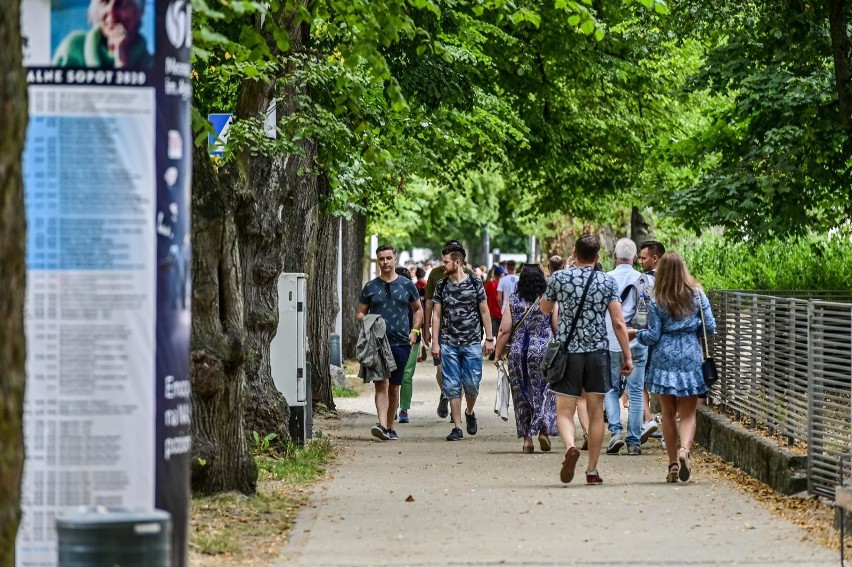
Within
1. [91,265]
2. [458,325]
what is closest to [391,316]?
[458,325]

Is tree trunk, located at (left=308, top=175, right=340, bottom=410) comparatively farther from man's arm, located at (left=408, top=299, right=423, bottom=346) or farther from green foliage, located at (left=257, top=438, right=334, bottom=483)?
green foliage, located at (left=257, top=438, right=334, bottom=483)

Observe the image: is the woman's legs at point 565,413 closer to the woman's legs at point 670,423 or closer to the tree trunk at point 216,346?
the woman's legs at point 670,423

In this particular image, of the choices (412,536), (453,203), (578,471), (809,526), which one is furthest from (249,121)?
(453,203)

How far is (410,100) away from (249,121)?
7.75m

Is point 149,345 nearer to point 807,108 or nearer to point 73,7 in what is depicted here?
point 73,7

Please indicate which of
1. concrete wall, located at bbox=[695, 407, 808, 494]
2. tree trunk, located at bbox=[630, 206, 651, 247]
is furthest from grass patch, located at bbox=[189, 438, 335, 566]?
tree trunk, located at bbox=[630, 206, 651, 247]

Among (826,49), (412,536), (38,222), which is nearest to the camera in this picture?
(38,222)

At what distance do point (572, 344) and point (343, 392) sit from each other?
12.5 metres

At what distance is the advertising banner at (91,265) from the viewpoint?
6.82 metres

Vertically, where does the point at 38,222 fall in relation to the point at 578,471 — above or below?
above

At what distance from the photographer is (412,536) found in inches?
397

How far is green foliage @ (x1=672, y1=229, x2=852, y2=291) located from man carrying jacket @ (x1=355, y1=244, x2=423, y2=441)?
19.5 feet

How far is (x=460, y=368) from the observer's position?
1728 cm

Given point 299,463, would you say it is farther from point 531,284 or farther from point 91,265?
point 91,265
